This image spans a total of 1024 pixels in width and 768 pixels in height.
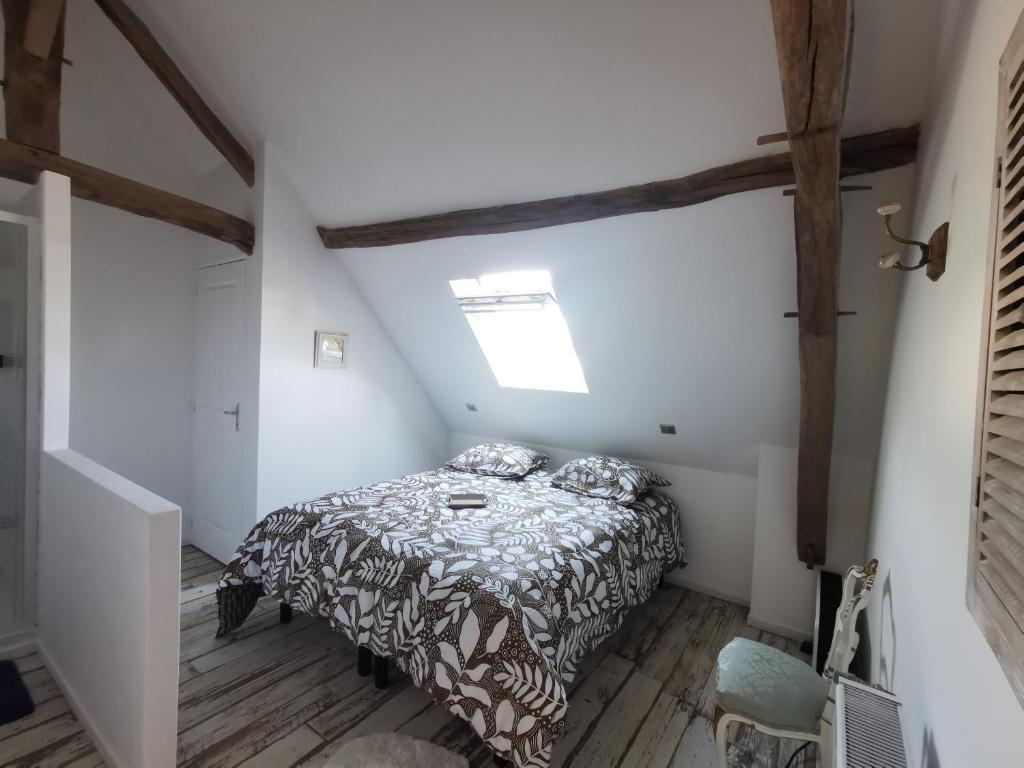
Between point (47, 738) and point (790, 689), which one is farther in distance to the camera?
point (47, 738)

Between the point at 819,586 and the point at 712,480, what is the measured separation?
83cm

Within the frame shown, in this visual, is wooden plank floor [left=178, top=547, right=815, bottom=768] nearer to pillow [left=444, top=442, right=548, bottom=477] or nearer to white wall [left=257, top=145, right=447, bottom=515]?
white wall [left=257, top=145, right=447, bottom=515]

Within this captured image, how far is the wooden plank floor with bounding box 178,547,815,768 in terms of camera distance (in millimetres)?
1840

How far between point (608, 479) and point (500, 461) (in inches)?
32.0

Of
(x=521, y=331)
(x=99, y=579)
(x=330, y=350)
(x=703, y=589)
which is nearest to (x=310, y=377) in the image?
(x=330, y=350)

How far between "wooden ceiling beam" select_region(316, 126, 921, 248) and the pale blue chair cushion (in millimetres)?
1628

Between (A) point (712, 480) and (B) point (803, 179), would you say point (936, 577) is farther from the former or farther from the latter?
(A) point (712, 480)

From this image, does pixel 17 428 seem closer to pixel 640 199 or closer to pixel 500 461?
pixel 500 461

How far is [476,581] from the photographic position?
188cm

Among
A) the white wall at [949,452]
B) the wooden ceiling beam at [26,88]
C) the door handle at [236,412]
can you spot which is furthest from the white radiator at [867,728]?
the wooden ceiling beam at [26,88]

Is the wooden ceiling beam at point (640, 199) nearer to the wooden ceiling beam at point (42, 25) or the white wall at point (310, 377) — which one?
the white wall at point (310, 377)

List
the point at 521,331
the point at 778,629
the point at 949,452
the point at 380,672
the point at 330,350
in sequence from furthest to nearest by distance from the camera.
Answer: the point at 521,331, the point at 330,350, the point at 778,629, the point at 380,672, the point at 949,452

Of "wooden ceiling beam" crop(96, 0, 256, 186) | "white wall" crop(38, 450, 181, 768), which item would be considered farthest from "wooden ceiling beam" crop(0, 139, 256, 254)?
"white wall" crop(38, 450, 181, 768)

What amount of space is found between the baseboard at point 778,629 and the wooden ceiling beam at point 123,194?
368 cm
